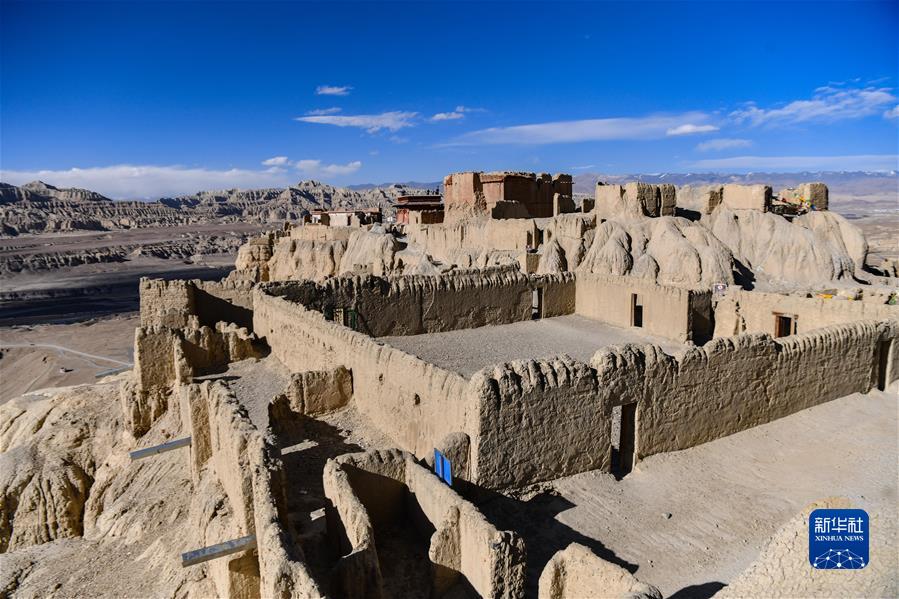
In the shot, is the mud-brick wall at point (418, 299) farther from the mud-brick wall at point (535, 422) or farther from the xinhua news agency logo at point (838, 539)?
the xinhua news agency logo at point (838, 539)

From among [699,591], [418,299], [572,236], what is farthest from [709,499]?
[572,236]

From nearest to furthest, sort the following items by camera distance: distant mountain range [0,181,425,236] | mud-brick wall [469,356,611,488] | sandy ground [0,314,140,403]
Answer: mud-brick wall [469,356,611,488] < sandy ground [0,314,140,403] < distant mountain range [0,181,425,236]

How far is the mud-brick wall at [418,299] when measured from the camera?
53.3 ft

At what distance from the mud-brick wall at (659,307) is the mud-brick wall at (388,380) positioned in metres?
8.51

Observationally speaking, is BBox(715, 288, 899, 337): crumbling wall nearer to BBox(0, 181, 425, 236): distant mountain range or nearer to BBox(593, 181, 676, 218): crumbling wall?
BBox(593, 181, 676, 218): crumbling wall

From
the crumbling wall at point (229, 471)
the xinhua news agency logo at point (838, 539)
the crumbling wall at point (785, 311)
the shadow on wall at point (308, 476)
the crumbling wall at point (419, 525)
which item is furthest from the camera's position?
the crumbling wall at point (785, 311)

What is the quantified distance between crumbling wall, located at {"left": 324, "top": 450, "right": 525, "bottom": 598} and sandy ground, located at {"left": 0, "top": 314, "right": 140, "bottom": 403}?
27827 millimetres

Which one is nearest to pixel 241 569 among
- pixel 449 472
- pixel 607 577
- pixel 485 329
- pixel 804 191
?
pixel 449 472

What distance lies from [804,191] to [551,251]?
1310 cm

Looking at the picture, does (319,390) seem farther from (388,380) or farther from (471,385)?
(471,385)

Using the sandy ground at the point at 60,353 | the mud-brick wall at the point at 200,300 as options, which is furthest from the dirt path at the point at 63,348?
the mud-brick wall at the point at 200,300

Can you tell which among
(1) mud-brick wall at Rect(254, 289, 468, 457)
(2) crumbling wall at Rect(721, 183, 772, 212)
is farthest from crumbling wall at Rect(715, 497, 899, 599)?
(2) crumbling wall at Rect(721, 183, 772, 212)

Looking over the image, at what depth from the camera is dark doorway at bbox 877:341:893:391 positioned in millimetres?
12180

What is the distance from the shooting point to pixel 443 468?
759cm
